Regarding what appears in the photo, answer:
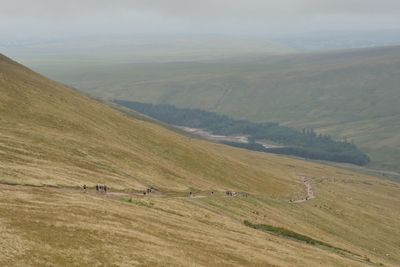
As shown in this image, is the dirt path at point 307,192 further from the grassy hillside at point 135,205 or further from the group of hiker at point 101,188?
the group of hiker at point 101,188

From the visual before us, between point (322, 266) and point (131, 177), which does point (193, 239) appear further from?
Answer: point (131, 177)

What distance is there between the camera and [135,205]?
71.8 meters

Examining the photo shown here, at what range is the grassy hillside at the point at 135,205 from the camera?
50438 millimetres

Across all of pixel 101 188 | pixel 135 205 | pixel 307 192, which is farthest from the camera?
pixel 307 192

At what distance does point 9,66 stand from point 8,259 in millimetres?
122890

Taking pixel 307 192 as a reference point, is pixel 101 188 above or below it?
above

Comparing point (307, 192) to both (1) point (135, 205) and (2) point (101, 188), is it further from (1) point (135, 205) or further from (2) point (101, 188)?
(1) point (135, 205)

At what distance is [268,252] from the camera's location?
217 ft

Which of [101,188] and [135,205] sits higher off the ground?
[101,188]

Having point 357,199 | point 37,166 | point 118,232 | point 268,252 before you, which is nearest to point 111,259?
point 118,232

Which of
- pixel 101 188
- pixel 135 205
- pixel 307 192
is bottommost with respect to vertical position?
pixel 307 192

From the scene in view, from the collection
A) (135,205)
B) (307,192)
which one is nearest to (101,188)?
(135,205)

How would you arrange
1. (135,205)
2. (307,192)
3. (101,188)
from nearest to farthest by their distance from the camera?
(135,205) < (101,188) < (307,192)

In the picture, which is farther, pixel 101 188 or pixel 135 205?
pixel 101 188
